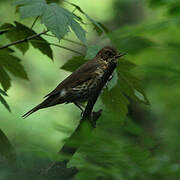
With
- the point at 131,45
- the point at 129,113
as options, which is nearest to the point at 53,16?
the point at 131,45

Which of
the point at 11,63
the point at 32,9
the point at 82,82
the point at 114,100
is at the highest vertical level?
the point at 32,9

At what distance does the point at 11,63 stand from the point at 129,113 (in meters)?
6.02

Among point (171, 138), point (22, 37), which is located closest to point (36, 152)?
point (171, 138)

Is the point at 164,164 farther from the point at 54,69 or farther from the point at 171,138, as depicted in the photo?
the point at 54,69

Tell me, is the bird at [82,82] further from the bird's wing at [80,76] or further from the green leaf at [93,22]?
the green leaf at [93,22]

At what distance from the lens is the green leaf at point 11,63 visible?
2.69 meters

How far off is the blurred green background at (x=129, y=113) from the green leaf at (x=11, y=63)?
27cm

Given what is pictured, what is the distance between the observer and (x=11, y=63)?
2.75 metres

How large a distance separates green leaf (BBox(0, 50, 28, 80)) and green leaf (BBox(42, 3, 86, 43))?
0.44m

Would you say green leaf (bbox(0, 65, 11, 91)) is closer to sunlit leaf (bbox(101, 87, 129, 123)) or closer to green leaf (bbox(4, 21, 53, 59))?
green leaf (bbox(4, 21, 53, 59))

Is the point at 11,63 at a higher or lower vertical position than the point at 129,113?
higher

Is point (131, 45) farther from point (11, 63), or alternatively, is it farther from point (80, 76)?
point (11, 63)

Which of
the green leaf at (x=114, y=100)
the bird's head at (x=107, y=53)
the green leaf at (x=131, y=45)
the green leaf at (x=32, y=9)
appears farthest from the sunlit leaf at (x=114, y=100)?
the bird's head at (x=107, y=53)

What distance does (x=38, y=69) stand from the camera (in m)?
12.3
